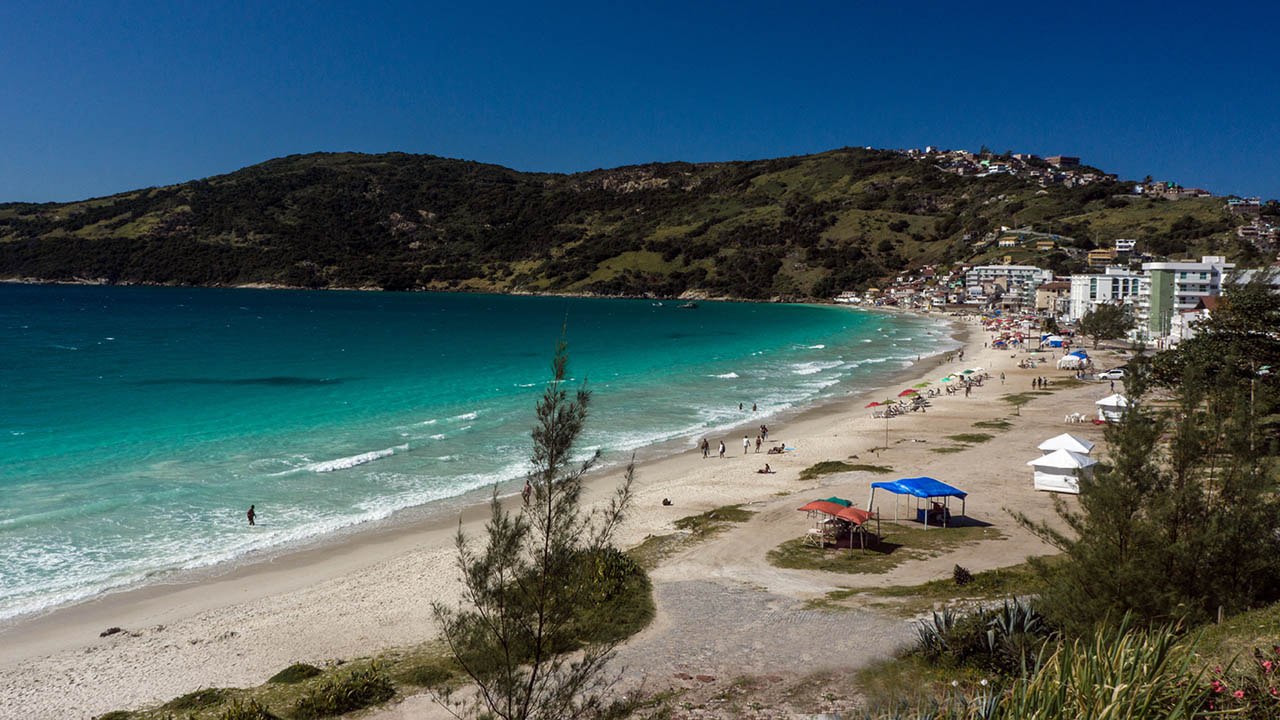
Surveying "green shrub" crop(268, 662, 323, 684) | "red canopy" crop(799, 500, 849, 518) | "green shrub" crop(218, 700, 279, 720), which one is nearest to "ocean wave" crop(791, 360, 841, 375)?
"red canopy" crop(799, 500, 849, 518)

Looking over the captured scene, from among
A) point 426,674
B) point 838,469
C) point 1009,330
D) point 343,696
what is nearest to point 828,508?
point 838,469

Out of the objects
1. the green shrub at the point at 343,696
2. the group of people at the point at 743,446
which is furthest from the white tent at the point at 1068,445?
the green shrub at the point at 343,696

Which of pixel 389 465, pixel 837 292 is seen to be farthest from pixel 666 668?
pixel 837 292

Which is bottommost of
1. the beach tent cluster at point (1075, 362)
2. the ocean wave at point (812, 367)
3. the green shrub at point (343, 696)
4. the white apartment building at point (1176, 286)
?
the green shrub at point (343, 696)

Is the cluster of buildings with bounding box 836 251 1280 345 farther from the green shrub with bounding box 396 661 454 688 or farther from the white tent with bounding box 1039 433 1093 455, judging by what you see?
the green shrub with bounding box 396 661 454 688

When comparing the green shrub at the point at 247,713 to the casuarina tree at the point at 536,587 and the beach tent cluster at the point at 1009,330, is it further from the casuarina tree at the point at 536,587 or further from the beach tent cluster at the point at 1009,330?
the beach tent cluster at the point at 1009,330

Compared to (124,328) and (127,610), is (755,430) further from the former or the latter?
(124,328)
